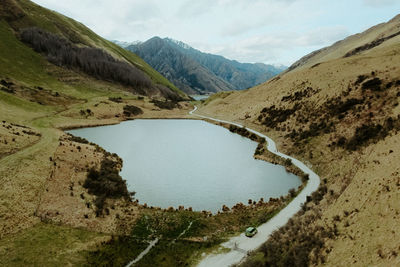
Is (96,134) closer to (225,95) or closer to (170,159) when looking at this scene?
(170,159)

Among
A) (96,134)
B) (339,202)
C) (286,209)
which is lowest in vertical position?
(286,209)

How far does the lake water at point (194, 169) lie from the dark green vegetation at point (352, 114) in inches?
495

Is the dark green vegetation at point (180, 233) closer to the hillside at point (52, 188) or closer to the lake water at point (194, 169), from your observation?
the hillside at point (52, 188)

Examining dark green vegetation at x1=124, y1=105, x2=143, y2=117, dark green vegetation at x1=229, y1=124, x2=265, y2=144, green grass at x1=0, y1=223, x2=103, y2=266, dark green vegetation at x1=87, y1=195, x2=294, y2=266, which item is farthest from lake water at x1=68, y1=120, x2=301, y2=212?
dark green vegetation at x1=124, y1=105, x2=143, y2=117

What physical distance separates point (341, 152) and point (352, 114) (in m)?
15.1

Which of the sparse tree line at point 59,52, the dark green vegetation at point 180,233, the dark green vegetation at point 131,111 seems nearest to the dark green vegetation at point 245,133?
the dark green vegetation at point 180,233

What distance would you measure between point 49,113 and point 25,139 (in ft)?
162

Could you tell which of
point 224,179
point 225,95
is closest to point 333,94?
point 224,179

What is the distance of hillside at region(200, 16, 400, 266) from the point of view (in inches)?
815

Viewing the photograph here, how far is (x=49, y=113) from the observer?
3797 inches

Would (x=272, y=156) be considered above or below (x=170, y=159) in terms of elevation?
below

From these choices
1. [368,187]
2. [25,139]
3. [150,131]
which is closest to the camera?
[368,187]

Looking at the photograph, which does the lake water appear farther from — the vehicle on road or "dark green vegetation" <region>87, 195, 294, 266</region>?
the vehicle on road

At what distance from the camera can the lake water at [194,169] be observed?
3955 cm
